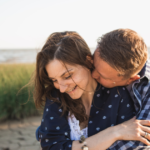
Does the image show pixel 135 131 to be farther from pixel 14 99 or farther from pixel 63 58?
pixel 14 99

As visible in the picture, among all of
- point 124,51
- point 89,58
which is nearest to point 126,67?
point 124,51

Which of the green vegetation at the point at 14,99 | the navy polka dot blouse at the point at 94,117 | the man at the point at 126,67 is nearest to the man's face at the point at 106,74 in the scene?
the man at the point at 126,67

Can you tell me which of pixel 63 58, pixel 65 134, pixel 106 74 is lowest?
pixel 65 134

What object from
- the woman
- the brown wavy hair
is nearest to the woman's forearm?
the woman

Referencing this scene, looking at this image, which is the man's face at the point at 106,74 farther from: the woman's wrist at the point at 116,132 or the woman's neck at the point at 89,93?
the woman's wrist at the point at 116,132

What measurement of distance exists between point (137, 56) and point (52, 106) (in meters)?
0.93

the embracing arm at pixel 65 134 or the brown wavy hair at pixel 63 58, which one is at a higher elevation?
the brown wavy hair at pixel 63 58

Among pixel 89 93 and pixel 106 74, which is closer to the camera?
pixel 106 74

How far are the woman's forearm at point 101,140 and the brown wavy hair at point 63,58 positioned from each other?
0.29 meters

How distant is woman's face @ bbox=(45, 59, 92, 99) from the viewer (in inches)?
70.0

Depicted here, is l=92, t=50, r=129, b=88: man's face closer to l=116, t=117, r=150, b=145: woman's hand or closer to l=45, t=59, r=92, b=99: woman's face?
l=45, t=59, r=92, b=99: woman's face

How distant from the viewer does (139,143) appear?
5.76 feet

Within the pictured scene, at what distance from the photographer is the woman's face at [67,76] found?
1.78 metres

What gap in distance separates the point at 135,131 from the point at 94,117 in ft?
1.38
